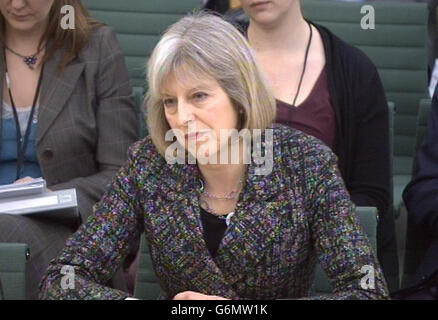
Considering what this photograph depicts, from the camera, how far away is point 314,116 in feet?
10.1

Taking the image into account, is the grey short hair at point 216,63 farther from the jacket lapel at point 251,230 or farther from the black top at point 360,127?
the black top at point 360,127

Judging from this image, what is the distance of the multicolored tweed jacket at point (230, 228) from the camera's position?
2314 mm

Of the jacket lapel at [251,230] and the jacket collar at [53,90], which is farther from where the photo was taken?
the jacket collar at [53,90]

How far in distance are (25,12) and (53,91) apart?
266mm

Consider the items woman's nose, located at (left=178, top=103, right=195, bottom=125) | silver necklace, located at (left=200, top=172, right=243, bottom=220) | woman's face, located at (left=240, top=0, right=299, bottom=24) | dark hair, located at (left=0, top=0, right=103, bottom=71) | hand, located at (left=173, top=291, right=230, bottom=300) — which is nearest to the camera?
hand, located at (left=173, top=291, right=230, bottom=300)

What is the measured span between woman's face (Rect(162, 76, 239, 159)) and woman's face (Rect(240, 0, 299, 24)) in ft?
2.67

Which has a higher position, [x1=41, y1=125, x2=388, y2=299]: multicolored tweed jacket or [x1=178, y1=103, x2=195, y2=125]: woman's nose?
[x1=178, y1=103, x2=195, y2=125]: woman's nose

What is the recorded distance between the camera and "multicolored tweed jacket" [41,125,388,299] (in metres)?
2.31

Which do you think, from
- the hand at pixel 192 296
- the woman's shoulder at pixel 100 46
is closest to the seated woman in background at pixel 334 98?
the woman's shoulder at pixel 100 46

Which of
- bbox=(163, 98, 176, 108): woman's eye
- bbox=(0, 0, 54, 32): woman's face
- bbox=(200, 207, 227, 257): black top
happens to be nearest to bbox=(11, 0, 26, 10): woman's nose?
bbox=(0, 0, 54, 32): woman's face

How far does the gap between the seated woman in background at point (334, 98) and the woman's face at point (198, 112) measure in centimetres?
74

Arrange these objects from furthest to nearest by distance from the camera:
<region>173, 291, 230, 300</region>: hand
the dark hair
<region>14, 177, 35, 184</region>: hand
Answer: the dark hair, <region>14, 177, 35, 184</region>: hand, <region>173, 291, 230, 300</region>: hand

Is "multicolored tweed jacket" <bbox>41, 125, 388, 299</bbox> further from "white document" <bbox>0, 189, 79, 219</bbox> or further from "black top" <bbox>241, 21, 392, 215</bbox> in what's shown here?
"black top" <bbox>241, 21, 392, 215</bbox>
